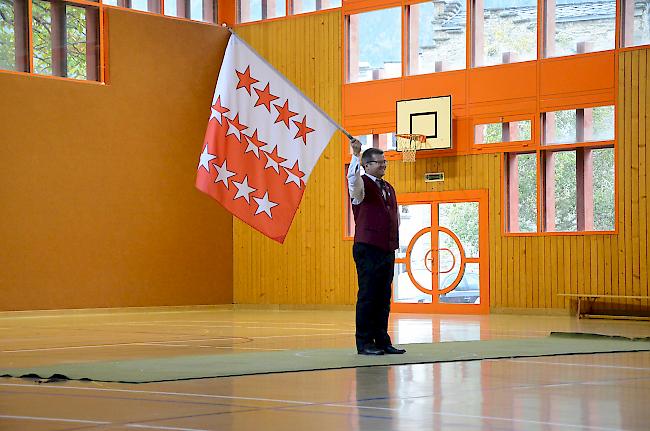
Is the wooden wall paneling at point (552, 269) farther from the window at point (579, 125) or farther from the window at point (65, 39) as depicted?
the window at point (65, 39)

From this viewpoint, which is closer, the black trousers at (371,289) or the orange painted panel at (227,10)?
the black trousers at (371,289)

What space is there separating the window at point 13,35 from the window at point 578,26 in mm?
9334

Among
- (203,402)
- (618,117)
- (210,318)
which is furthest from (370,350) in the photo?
(618,117)

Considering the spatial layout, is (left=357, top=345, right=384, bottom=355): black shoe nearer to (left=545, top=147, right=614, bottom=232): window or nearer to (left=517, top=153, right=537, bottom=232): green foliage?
(left=545, top=147, right=614, bottom=232): window

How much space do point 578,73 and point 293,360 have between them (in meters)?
11.3

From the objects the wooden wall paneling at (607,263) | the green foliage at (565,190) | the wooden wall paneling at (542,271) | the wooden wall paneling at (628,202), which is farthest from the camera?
the wooden wall paneling at (542,271)

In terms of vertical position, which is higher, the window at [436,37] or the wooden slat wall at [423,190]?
the window at [436,37]

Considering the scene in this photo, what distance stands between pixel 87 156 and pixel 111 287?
Answer: 254 cm

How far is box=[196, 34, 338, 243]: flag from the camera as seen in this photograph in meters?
9.07

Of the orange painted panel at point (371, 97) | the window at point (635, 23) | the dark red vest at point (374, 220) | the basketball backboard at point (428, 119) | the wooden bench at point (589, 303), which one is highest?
the window at point (635, 23)

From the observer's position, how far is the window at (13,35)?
18516mm

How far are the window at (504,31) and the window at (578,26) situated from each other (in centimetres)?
33

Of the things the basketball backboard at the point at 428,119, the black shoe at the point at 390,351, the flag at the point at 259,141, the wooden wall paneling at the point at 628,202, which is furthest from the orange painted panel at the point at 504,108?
the black shoe at the point at 390,351

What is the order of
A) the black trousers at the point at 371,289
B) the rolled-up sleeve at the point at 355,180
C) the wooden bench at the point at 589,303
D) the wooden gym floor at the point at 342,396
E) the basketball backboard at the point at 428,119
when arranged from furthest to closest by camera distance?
1. the basketball backboard at the point at 428,119
2. the wooden bench at the point at 589,303
3. the black trousers at the point at 371,289
4. the rolled-up sleeve at the point at 355,180
5. the wooden gym floor at the point at 342,396
